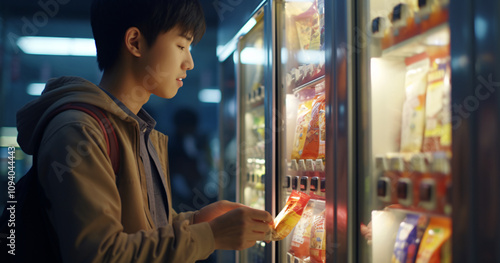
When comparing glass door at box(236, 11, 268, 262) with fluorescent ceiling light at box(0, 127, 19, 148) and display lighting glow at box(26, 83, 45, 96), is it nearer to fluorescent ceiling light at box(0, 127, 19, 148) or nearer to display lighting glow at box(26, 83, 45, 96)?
display lighting glow at box(26, 83, 45, 96)

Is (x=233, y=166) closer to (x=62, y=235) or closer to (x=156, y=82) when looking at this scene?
(x=156, y=82)

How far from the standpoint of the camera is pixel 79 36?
3.83 meters

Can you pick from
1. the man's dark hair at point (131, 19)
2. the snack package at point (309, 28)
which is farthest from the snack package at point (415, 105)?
the man's dark hair at point (131, 19)

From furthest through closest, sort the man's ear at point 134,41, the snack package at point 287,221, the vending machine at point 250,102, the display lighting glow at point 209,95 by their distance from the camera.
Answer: the display lighting glow at point 209,95
the vending machine at point 250,102
the snack package at point 287,221
the man's ear at point 134,41

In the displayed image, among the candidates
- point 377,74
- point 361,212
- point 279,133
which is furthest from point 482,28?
point 279,133

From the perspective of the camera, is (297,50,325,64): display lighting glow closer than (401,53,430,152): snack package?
No

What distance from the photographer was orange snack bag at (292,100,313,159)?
2.06 m

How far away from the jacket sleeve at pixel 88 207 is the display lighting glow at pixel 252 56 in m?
1.68

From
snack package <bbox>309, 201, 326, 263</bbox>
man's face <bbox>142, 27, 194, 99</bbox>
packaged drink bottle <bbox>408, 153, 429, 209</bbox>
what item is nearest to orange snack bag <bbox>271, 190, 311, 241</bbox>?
snack package <bbox>309, 201, 326, 263</bbox>

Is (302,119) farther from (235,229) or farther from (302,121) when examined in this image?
(235,229)

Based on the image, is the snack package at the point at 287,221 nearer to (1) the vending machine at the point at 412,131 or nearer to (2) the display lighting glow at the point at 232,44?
(1) the vending machine at the point at 412,131

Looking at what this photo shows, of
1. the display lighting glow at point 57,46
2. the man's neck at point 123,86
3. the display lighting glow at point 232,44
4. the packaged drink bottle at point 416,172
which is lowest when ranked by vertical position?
the packaged drink bottle at point 416,172

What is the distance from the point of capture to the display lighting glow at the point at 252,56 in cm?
278

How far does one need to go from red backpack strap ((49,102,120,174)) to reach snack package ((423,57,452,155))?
90 centimetres
